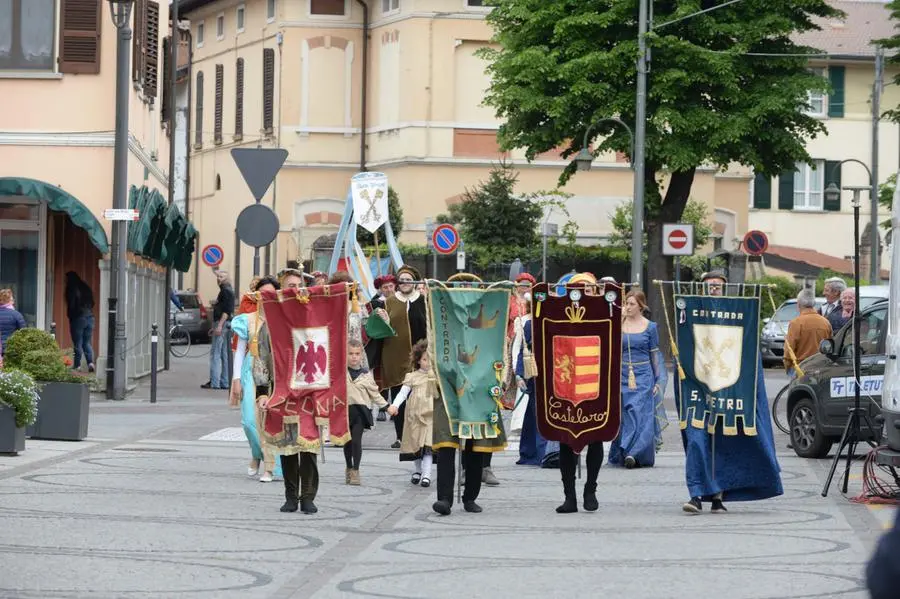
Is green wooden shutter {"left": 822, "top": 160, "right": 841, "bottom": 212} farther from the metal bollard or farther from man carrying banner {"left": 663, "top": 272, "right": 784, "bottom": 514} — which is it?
man carrying banner {"left": 663, "top": 272, "right": 784, "bottom": 514}

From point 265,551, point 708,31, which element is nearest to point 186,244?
point 708,31

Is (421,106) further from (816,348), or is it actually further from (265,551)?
(265,551)

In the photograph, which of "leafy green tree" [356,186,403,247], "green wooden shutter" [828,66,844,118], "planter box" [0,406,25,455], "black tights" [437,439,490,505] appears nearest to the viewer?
"black tights" [437,439,490,505]

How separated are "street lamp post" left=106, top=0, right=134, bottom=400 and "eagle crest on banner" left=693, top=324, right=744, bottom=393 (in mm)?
13460

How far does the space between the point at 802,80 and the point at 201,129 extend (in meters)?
31.1

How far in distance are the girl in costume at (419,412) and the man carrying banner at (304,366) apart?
1.18m

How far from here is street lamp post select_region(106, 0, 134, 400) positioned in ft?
84.6

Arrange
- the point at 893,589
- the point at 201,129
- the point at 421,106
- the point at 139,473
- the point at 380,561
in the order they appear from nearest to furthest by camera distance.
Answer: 1. the point at 893,589
2. the point at 380,561
3. the point at 139,473
4. the point at 421,106
5. the point at 201,129

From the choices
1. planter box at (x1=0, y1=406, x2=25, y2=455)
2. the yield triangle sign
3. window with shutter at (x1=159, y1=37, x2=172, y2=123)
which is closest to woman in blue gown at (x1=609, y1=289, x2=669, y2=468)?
the yield triangle sign

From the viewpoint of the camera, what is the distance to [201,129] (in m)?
65.5

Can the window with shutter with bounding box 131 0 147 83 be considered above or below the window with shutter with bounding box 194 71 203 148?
below

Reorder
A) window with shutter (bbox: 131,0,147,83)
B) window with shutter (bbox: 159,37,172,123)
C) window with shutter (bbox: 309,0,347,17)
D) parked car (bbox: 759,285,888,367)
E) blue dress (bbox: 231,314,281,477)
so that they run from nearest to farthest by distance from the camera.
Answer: blue dress (bbox: 231,314,281,477) < window with shutter (bbox: 131,0,147,83) < window with shutter (bbox: 159,37,172,123) < parked car (bbox: 759,285,888,367) < window with shutter (bbox: 309,0,347,17)

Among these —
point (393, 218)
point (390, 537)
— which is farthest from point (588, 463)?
point (393, 218)

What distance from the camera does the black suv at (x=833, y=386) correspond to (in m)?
18.2
